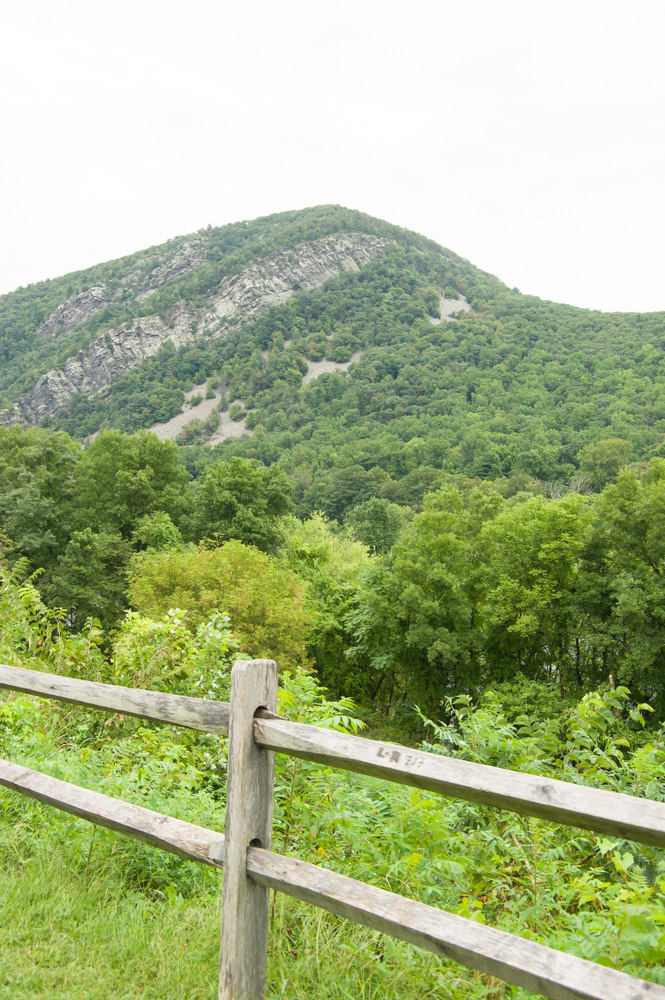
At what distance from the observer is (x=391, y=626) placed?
23438 millimetres

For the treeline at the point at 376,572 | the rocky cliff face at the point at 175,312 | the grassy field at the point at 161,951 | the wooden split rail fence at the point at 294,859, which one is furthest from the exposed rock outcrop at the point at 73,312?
the wooden split rail fence at the point at 294,859

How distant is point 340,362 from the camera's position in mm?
160000

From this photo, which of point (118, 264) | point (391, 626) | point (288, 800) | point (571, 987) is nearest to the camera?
point (571, 987)

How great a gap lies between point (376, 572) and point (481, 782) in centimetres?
2327

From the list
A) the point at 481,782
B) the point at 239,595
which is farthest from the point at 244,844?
the point at 239,595

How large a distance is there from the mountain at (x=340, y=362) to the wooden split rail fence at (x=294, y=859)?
71.3 metres

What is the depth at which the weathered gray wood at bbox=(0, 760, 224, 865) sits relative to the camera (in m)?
2.58

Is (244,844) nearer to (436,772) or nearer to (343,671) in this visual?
(436,772)

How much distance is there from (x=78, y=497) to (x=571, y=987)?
35.0 meters

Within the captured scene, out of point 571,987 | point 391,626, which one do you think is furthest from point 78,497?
point 571,987

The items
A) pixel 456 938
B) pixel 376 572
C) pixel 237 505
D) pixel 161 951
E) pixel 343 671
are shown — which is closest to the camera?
pixel 456 938

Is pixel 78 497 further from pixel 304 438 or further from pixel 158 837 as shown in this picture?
pixel 304 438

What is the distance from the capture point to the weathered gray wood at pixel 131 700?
253 centimetres

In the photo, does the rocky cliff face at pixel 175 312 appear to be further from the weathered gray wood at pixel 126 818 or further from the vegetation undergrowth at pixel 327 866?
the weathered gray wood at pixel 126 818
